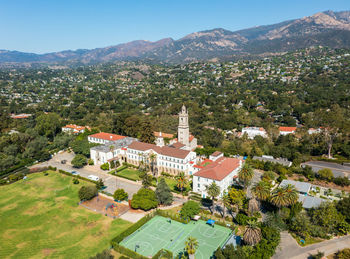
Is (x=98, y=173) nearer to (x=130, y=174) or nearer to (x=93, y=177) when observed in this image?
(x=93, y=177)

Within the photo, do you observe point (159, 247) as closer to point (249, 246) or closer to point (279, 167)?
point (249, 246)

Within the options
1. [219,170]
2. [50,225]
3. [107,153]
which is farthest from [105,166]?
[219,170]

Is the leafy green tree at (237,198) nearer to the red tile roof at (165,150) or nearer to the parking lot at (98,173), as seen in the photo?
the red tile roof at (165,150)

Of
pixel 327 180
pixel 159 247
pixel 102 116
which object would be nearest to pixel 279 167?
pixel 327 180

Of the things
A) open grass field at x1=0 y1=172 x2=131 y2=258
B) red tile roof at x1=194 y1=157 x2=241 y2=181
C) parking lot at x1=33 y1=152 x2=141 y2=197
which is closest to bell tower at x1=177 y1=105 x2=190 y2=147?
red tile roof at x1=194 y1=157 x2=241 y2=181

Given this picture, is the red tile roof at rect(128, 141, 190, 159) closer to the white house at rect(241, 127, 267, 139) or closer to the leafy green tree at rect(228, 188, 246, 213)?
the leafy green tree at rect(228, 188, 246, 213)
